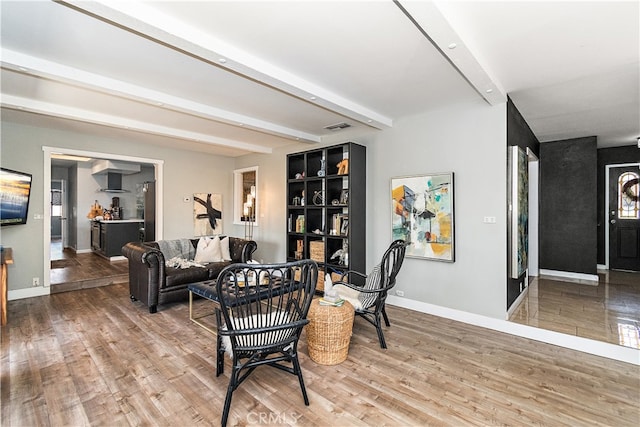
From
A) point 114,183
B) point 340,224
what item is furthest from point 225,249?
point 114,183

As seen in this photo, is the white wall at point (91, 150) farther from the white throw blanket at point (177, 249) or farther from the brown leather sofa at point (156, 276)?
the brown leather sofa at point (156, 276)

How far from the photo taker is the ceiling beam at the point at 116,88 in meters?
2.58

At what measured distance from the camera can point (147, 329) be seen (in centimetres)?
343

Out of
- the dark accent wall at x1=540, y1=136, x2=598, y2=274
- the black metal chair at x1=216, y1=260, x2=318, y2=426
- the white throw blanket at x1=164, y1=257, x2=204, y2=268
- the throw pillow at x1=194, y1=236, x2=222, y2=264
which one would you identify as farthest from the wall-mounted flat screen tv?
the dark accent wall at x1=540, y1=136, x2=598, y2=274

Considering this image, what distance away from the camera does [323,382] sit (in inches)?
94.6

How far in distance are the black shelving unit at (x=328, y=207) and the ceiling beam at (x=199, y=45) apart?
4.42 feet

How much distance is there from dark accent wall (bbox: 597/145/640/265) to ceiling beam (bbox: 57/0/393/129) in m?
6.34

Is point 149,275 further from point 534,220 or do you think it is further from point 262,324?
point 534,220

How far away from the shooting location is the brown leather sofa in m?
3.95

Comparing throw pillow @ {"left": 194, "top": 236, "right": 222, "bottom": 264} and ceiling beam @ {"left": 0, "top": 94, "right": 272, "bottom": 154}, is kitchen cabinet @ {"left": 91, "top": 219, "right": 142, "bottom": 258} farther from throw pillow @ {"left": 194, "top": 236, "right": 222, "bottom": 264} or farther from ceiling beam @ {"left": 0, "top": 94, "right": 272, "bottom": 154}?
ceiling beam @ {"left": 0, "top": 94, "right": 272, "bottom": 154}

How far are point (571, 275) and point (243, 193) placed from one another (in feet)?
22.2

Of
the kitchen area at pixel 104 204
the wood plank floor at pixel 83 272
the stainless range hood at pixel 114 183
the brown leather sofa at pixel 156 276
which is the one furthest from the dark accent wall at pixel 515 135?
the stainless range hood at pixel 114 183

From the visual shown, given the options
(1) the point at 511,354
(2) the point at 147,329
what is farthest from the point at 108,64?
(1) the point at 511,354

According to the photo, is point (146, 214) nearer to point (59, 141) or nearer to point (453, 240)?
point (59, 141)
